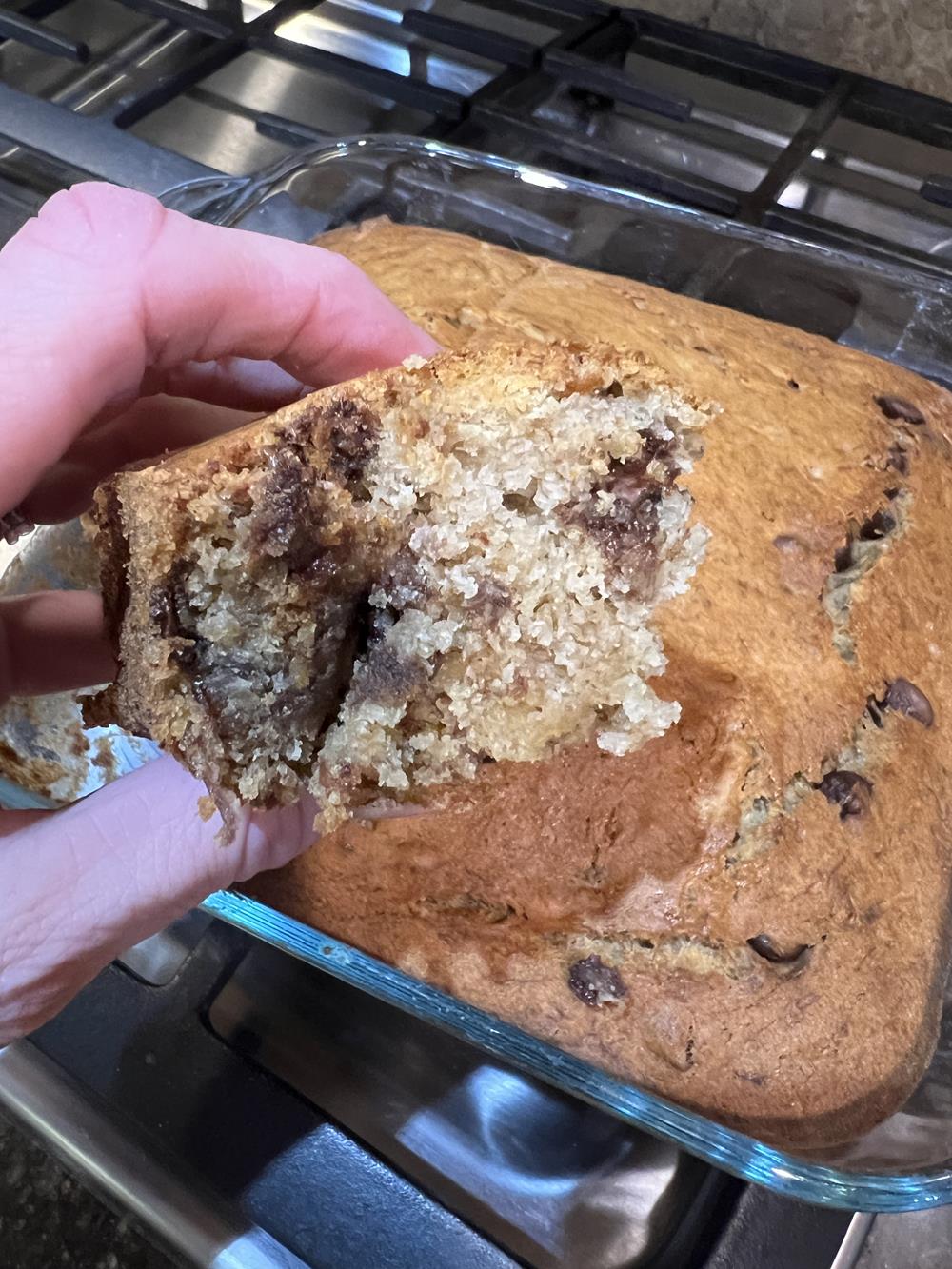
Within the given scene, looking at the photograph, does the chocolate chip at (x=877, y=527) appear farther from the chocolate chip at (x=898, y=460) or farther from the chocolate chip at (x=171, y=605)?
the chocolate chip at (x=171, y=605)

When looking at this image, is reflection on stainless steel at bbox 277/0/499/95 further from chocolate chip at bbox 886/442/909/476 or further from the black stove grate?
chocolate chip at bbox 886/442/909/476

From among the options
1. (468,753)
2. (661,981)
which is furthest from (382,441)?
(661,981)

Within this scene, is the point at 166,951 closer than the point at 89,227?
No

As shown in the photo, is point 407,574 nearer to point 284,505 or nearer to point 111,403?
point 284,505

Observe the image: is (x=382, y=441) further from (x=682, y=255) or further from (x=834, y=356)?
(x=682, y=255)

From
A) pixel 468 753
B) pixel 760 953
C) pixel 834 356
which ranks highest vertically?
pixel 834 356

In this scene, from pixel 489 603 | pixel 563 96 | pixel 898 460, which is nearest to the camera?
pixel 489 603

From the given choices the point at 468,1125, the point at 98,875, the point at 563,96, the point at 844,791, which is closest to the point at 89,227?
the point at 98,875
